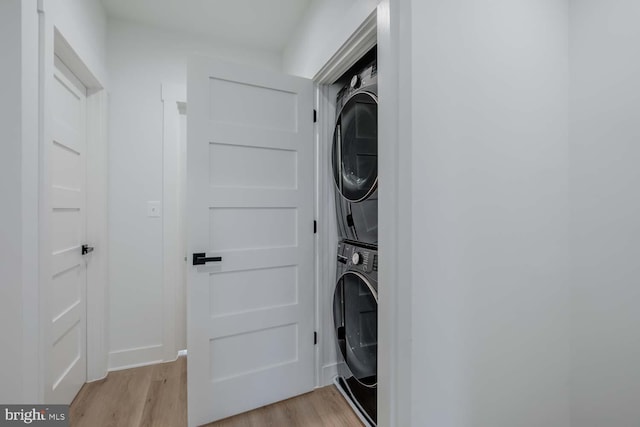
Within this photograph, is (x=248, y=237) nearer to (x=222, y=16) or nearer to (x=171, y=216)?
(x=171, y=216)

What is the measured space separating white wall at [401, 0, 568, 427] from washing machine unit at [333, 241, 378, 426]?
1.38 feet

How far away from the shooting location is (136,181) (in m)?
2.08

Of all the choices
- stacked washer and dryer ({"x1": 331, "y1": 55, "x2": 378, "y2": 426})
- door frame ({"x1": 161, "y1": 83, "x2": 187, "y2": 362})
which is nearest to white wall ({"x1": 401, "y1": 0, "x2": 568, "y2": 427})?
stacked washer and dryer ({"x1": 331, "y1": 55, "x2": 378, "y2": 426})

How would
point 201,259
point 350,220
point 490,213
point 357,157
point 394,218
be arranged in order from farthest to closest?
point 350,220, point 357,157, point 201,259, point 490,213, point 394,218

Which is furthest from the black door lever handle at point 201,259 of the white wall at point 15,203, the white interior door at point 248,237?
the white wall at point 15,203

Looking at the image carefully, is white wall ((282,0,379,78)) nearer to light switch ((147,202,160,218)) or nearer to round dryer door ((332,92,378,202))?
round dryer door ((332,92,378,202))

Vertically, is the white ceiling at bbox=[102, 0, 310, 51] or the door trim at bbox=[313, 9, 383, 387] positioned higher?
the white ceiling at bbox=[102, 0, 310, 51]

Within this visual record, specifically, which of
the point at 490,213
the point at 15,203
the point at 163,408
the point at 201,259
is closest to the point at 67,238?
the point at 15,203

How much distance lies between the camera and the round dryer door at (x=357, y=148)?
1.44m

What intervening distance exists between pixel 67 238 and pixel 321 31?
6.38 feet

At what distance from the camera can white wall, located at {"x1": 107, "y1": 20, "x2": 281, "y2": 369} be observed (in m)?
2.03

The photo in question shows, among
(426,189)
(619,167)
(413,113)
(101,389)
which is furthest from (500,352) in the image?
(101,389)

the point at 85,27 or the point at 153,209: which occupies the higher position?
the point at 85,27

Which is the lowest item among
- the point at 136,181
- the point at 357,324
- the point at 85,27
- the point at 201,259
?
the point at 357,324
